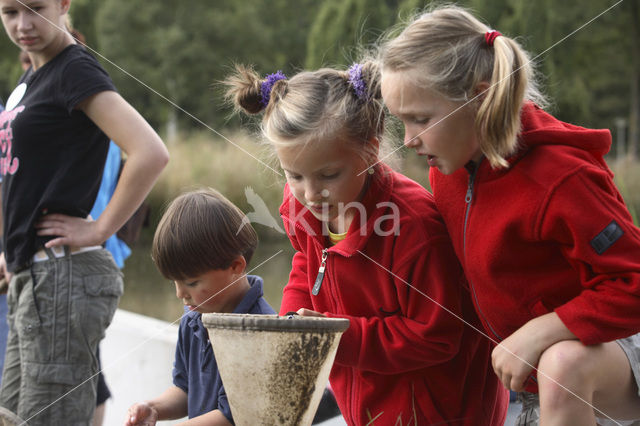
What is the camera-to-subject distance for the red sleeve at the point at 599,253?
1432 millimetres

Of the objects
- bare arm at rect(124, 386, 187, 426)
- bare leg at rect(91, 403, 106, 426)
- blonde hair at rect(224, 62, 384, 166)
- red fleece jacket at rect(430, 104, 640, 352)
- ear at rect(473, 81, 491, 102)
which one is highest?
ear at rect(473, 81, 491, 102)

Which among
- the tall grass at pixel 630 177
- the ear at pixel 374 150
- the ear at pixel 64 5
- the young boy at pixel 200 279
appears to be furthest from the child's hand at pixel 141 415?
the tall grass at pixel 630 177

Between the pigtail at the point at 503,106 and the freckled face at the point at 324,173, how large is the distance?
36cm

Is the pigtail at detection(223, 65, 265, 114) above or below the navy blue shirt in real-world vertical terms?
above

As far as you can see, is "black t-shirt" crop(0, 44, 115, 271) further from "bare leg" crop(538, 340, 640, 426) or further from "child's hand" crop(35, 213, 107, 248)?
"bare leg" crop(538, 340, 640, 426)

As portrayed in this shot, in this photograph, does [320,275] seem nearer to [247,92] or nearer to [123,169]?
[247,92]

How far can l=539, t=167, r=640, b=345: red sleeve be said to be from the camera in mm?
1432

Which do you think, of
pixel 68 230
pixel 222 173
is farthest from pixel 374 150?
pixel 222 173

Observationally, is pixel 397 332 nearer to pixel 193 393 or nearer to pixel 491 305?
pixel 491 305

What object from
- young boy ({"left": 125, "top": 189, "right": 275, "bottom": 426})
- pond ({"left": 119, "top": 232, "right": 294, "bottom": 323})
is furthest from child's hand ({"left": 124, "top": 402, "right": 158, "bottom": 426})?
pond ({"left": 119, "top": 232, "right": 294, "bottom": 323})

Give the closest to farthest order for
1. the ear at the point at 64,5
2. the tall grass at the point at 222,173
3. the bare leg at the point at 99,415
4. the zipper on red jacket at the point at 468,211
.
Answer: the zipper on red jacket at the point at 468,211 < the ear at the point at 64,5 < the bare leg at the point at 99,415 < the tall grass at the point at 222,173

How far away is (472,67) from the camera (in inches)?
63.6

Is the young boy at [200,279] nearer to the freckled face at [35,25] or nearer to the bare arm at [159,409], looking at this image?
the bare arm at [159,409]

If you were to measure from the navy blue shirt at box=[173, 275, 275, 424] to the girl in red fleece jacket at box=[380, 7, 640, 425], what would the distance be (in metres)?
0.60
